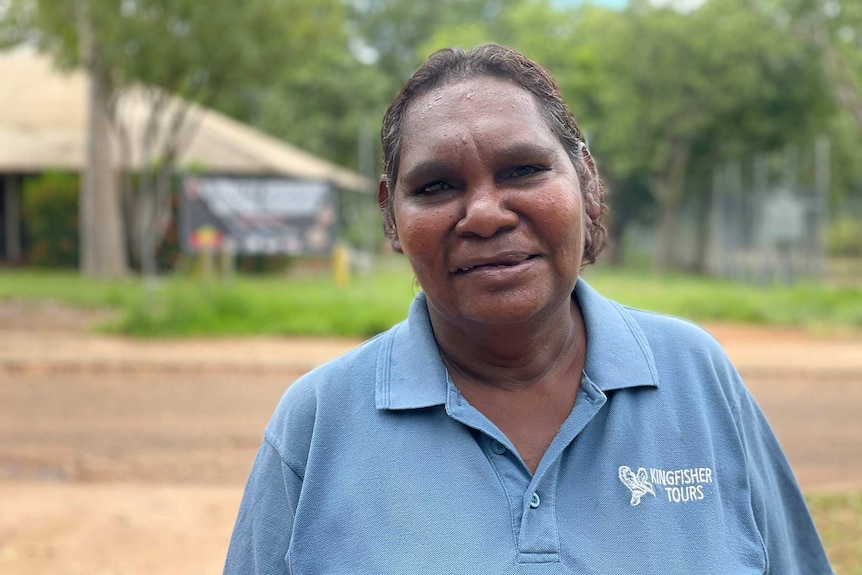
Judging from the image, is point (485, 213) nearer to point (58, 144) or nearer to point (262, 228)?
point (262, 228)

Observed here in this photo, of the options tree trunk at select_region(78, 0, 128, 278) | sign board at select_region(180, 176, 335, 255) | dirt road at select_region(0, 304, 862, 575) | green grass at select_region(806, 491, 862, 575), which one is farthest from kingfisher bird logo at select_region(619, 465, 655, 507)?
tree trunk at select_region(78, 0, 128, 278)

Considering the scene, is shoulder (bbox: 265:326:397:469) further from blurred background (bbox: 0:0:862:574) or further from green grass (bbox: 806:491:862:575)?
green grass (bbox: 806:491:862:575)

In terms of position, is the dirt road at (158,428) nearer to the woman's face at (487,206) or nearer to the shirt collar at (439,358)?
the shirt collar at (439,358)

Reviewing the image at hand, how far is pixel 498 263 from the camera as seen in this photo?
5.66ft

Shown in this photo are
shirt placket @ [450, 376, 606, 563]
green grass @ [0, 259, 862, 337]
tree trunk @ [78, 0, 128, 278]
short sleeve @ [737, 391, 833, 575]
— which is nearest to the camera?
shirt placket @ [450, 376, 606, 563]

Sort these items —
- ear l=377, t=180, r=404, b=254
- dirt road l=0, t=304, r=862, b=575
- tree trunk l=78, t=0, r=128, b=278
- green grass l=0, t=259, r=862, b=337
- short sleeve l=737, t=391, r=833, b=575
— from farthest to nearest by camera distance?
1. tree trunk l=78, t=0, r=128, b=278
2. green grass l=0, t=259, r=862, b=337
3. dirt road l=0, t=304, r=862, b=575
4. ear l=377, t=180, r=404, b=254
5. short sleeve l=737, t=391, r=833, b=575

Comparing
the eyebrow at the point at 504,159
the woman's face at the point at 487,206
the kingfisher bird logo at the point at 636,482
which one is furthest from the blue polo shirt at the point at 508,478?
the eyebrow at the point at 504,159

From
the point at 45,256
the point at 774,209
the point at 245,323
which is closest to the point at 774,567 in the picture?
the point at 245,323

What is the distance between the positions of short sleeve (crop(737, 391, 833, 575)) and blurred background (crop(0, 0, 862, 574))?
4.74 feet

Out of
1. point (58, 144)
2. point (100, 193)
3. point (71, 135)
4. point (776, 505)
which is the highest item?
point (71, 135)

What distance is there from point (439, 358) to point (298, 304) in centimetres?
1304

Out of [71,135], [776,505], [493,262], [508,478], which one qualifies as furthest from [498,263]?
[71,135]

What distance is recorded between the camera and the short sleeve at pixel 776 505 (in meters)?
1.83

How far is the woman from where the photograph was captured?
1.65 meters
